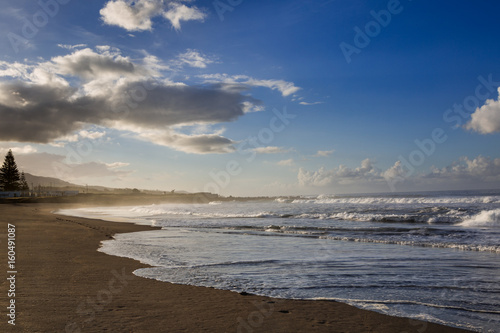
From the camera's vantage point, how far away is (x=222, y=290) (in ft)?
22.6

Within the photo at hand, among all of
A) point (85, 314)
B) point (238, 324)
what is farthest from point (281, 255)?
point (85, 314)

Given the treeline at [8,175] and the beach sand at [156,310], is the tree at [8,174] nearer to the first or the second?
the treeline at [8,175]

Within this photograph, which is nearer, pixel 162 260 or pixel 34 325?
pixel 34 325

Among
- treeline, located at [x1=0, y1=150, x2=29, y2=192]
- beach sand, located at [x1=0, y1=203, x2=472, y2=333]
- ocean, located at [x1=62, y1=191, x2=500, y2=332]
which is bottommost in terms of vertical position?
ocean, located at [x1=62, y1=191, x2=500, y2=332]

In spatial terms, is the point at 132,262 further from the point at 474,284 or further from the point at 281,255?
the point at 474,284

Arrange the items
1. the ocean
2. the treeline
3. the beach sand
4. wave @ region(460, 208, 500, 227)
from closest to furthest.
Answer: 1. the beach sand
2. the ocean
3. wave @ region(460, 208, 500, 227)
4. the treeline

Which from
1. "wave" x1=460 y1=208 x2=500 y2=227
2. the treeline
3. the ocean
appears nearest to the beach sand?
the ocean

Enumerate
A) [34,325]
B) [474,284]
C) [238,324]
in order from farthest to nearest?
[474,284], [238,324], [34,325]

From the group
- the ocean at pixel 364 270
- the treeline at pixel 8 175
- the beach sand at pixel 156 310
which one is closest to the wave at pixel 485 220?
the ocean at pixel 364 270

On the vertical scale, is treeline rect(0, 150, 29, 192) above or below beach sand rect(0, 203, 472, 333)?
above

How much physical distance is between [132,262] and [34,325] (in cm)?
544

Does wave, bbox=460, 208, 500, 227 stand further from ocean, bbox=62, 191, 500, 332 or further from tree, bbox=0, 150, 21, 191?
tree, bbox=0, 150, 21, 191

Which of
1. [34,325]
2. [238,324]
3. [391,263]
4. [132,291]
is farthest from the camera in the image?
[391,263]

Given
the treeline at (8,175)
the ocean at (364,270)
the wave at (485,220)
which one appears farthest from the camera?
the treeline at (8,175)
